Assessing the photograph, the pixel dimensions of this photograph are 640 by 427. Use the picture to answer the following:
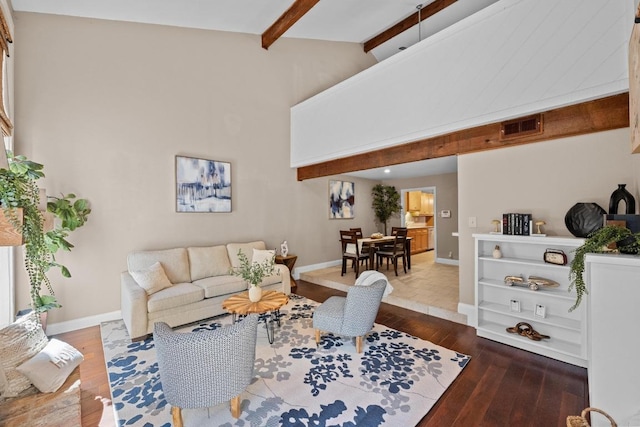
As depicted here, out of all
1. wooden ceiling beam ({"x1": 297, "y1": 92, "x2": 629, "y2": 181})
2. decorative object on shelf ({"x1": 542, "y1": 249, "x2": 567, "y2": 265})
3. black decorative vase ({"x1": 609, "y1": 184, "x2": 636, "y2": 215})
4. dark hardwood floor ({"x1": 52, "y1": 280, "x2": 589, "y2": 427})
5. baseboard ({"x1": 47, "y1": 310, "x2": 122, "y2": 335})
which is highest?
wooden ceiling beam ({"x1": 297, "y1": 92, "x2": 629, "y2": 181})

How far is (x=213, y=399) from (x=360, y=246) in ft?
13.1

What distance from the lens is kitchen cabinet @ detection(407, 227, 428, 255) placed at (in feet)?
28.3

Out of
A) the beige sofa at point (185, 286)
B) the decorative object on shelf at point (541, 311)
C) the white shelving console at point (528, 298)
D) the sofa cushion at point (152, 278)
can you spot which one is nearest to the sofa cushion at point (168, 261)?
the beige sofa at point (185, 286)

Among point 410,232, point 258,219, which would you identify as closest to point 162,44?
point 258,219

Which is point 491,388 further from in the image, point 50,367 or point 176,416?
point 50,367

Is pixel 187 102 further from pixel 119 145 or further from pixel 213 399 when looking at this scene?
pixel 213 399

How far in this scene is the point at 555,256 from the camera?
2803 mm

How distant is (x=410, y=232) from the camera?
860 cm

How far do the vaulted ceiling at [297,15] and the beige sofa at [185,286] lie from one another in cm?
325

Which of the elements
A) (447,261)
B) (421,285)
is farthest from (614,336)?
(447,261)

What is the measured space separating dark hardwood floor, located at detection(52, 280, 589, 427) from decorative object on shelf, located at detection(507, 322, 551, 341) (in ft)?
0.58

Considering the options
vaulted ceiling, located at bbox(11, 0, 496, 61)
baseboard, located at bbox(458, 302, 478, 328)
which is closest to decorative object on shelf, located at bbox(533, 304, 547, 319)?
baseboard, located at bbox(458, 302, 478, 328)

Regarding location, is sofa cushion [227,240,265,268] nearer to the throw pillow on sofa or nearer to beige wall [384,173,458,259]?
the throw pillow on sofa

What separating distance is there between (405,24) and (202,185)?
5.00 m
